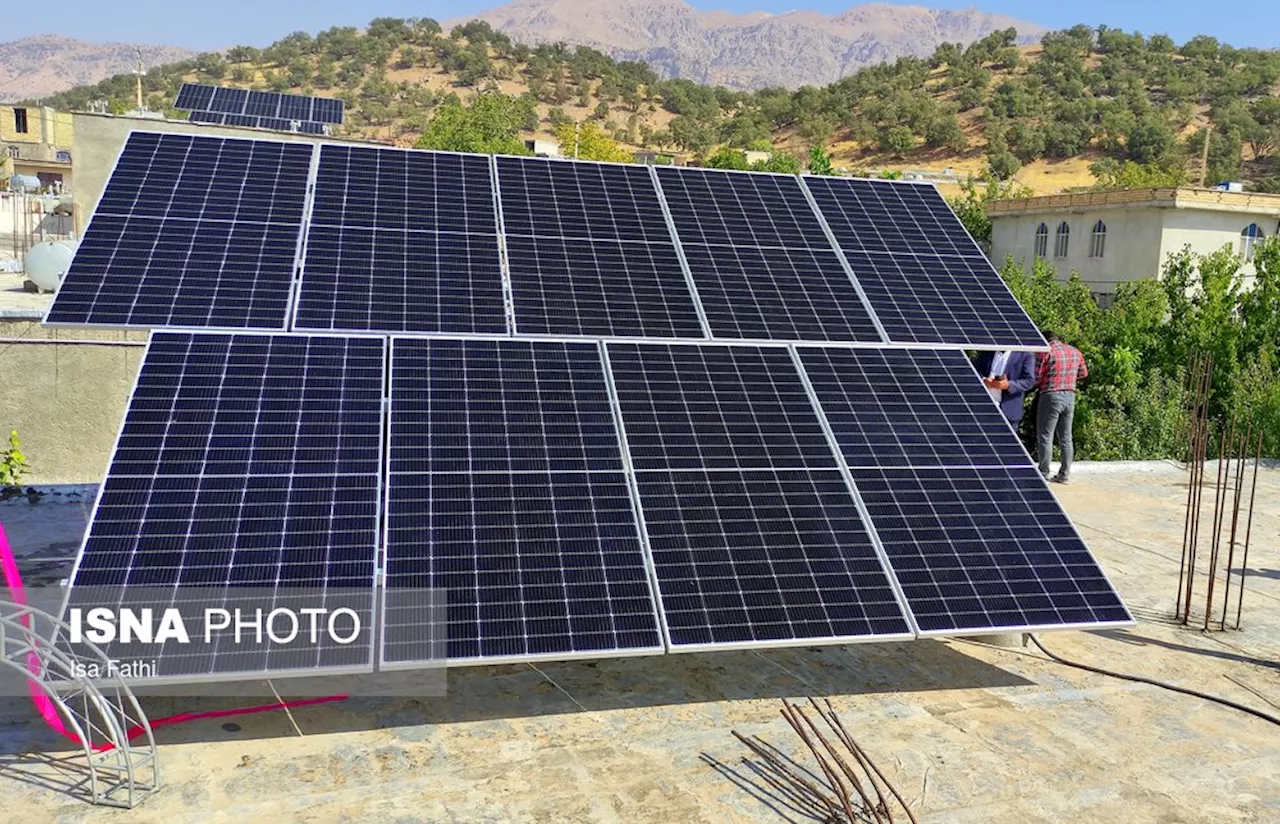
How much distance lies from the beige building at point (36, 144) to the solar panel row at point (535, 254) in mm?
71324

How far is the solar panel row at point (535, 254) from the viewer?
9.26m

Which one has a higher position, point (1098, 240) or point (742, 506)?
point (1098, 240)

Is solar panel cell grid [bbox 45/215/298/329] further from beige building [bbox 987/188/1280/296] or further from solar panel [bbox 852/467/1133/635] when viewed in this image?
beige building [bbox 987/188/1280/296]

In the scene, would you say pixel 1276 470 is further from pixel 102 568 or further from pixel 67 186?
pixel 67 186

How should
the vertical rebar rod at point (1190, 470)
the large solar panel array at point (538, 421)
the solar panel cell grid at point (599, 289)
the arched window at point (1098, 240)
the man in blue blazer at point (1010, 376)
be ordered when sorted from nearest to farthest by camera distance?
the large solar panel array at point (538, 421) → the solar panel cell grid at point (599, 289) → the vertical rebar rod at point (1190, 470) → the man in blue blazer at point (1010, 376) → the arched window at point (1098, 240)

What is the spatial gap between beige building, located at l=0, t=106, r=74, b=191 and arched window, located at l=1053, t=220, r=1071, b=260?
64.0 m

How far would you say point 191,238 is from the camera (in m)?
9.69

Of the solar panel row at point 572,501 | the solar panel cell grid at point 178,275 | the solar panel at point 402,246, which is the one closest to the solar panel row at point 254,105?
the solar panel at point 402,246

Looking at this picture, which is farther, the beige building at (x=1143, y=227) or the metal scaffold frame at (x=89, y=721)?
the beige building at (x=1143, y=227)

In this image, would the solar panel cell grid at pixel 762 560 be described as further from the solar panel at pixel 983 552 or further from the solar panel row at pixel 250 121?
the solar panel row at pixel 250 121

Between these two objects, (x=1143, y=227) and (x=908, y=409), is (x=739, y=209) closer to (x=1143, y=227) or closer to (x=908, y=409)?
(x=908, y=409)

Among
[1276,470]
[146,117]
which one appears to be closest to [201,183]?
[1276,470]

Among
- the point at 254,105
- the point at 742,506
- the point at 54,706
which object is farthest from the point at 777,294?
the point at 254,105

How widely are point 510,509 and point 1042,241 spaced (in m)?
50.7
